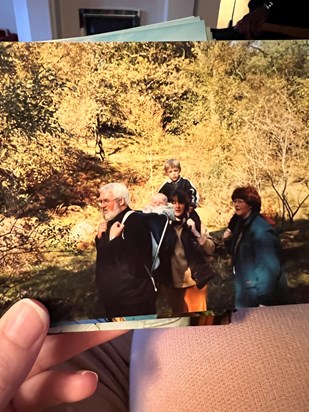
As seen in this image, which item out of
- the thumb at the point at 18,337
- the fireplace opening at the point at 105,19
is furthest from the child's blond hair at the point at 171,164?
the fireplace opening at the point at 105,19

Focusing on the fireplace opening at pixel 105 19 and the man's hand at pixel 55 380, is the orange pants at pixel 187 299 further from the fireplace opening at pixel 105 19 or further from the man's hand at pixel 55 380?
the fireplace opening at pixel 105 19

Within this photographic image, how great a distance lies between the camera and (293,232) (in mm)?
324

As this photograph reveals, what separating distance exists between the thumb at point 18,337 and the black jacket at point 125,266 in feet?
0.16

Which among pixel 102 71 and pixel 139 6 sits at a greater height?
pixel 139 6

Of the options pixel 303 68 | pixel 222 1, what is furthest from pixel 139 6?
pixel 303 68

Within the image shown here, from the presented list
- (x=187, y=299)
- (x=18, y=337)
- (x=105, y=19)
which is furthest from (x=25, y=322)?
(x=105, y=19)

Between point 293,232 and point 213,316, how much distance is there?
0.09 metres

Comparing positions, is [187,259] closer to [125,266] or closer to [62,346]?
[125,266]

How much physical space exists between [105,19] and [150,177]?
4.68ft

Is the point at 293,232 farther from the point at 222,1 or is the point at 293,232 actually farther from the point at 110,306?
the point at 222,1

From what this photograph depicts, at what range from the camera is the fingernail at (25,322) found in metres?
0.29

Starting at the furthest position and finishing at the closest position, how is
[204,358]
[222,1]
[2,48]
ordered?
[222,1]
[204,358]
[2,48]

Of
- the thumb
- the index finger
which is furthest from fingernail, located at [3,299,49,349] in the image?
the index finger

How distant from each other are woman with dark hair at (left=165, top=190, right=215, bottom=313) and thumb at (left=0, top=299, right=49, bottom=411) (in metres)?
0.10
